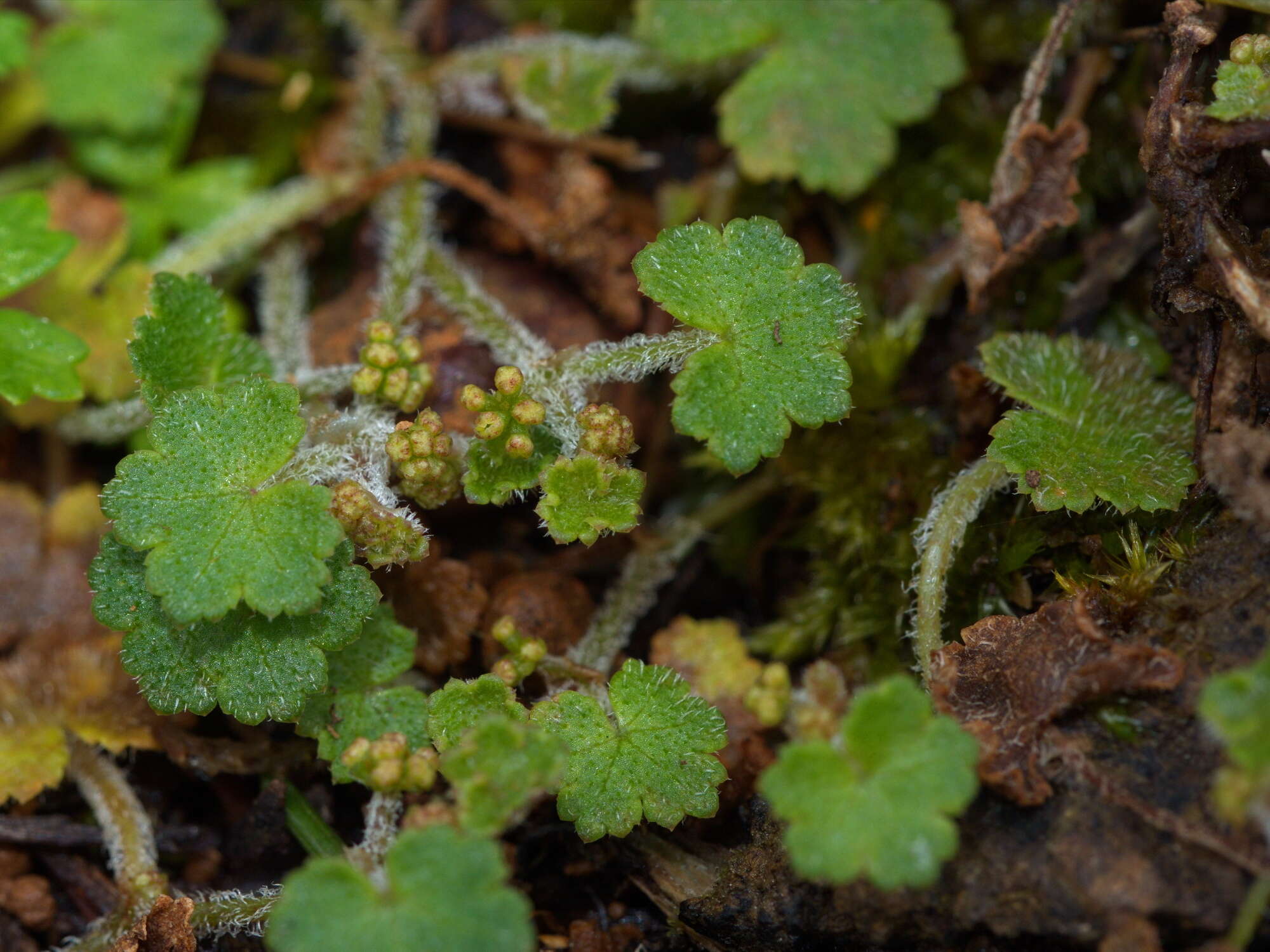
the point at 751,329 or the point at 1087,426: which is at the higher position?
the point at 751,329

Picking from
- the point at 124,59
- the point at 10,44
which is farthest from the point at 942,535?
the point at 124,59

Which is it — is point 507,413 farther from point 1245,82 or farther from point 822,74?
point 1245,82

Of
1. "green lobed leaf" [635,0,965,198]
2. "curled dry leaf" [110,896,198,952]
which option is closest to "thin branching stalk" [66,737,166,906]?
"curled dry leaf" [110,896,198,952]

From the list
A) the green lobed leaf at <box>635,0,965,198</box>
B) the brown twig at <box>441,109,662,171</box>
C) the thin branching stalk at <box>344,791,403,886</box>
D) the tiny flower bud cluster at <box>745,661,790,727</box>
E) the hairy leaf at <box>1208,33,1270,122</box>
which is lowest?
the thin branching stalk at <box>344,791,403,886</box>

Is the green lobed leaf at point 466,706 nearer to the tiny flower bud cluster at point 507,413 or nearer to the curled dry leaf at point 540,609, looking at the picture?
the curled dry leaf at point 540,609

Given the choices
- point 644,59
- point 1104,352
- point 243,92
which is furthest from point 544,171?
point 1104,352

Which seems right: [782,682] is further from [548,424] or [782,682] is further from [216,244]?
[216,244]

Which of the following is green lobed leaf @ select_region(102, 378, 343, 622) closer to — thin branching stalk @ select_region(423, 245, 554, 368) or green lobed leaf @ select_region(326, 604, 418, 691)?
green lobed leaf @ select_region(326, 604, 418, 691)
